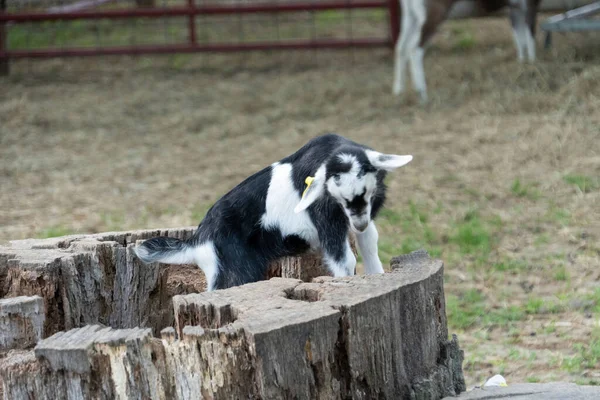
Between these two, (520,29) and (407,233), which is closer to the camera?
(407,233)

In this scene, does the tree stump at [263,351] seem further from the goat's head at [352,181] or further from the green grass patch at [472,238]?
the green grass patch at [472,238]

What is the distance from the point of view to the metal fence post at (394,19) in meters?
9.88

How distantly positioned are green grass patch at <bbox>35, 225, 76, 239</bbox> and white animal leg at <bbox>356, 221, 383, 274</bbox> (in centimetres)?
237

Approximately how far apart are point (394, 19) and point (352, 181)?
7425 millimetres

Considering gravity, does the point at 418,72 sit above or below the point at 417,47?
below

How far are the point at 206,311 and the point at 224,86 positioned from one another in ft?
23.3

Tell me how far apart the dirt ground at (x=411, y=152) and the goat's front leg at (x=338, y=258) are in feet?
2.50

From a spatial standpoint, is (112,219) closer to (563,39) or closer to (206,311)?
(206,311)

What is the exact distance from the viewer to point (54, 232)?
4965 millimetres

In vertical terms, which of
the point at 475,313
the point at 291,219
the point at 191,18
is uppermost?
the point at 191,18

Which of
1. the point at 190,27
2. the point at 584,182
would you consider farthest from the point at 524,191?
the point at 190,27

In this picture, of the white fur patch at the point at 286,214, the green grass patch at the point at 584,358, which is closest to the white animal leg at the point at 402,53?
the green grass patch at the point at 584,358

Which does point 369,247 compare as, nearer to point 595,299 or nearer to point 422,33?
point 595,299

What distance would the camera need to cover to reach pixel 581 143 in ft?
20.4
